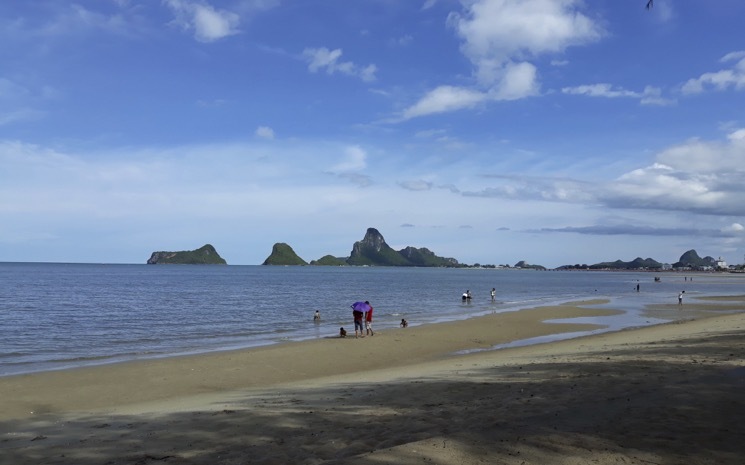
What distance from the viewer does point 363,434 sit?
27.5 feet

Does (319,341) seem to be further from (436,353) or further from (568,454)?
(568,454)

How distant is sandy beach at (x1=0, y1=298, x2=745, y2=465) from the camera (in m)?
6.81

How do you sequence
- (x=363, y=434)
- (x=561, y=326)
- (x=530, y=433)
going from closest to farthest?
(x=530, y=433) → (x=363, y=434) → (x=561, y=326)

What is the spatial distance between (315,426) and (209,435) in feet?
5.54

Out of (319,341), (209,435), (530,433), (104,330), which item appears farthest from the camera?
(104,330)

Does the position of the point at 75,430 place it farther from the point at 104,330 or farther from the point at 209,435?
the point at 104,330

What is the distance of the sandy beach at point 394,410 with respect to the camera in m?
6.81

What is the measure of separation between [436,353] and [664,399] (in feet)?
42.8

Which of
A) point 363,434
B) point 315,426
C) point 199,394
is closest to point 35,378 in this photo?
point 199,394

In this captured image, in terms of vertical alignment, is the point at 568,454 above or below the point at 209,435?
above

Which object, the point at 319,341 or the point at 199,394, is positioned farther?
the point at 319,341

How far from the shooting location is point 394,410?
33.2ft

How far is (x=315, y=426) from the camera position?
9234 millimetres

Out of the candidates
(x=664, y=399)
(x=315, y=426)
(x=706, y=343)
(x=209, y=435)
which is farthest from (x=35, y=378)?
(x=706, y=343)
